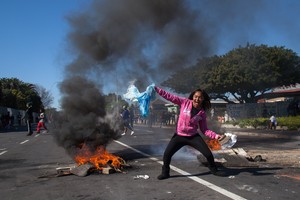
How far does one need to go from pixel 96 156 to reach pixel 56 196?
2299 mm

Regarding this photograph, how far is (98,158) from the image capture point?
7.75m

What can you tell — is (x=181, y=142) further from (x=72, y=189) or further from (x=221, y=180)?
(x=72, y=189)

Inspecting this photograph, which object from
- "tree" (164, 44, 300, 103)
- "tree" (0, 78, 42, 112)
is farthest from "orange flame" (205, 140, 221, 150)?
"tree" (0, 78, 42, 112)

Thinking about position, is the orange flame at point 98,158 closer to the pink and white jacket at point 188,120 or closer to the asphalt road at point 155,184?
the asphalt road at point 155,184

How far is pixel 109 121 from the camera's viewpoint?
8.87 meters

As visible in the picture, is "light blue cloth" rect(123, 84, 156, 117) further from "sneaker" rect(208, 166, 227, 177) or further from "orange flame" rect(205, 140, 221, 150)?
"orange flame" rect(205, 140, 221, 150)

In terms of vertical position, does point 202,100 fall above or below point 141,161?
above

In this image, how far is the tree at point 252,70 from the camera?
35906 mm

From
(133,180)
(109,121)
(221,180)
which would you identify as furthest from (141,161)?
(221,180)

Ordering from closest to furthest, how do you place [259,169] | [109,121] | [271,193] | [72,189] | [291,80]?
1. [271,193]
2. [72,189]
3. [259,169]
4. [109,121]
5. [291,80]

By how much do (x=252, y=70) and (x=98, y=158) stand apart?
31.4m

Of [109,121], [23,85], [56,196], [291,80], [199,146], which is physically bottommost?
[56,196]

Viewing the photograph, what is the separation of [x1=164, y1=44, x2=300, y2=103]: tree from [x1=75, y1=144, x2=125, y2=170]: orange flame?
92.6 feet

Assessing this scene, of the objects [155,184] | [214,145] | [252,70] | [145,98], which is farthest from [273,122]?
[155,184]
